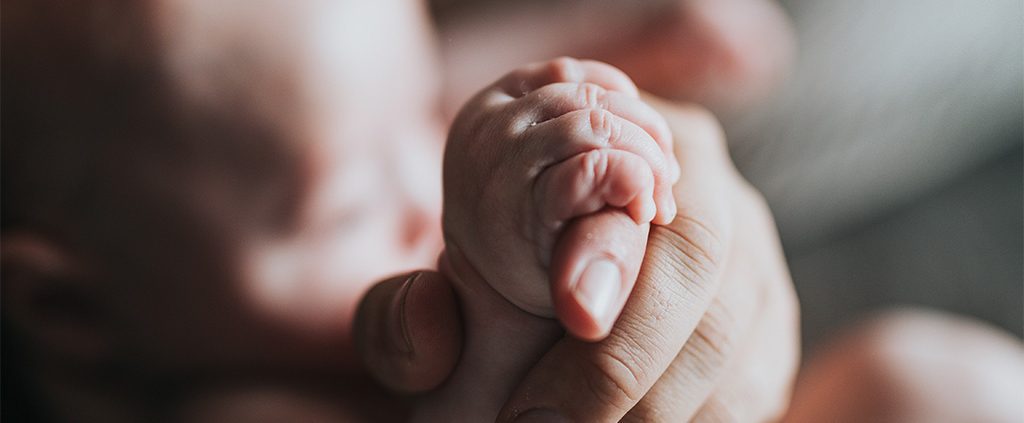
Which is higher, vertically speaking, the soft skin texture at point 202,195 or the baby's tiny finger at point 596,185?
the baby's tiny finger at point 596,185

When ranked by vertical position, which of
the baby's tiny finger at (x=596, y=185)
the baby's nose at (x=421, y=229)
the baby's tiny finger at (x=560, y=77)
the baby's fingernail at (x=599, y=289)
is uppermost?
the baby's tiny finger at (x=560, y=77)

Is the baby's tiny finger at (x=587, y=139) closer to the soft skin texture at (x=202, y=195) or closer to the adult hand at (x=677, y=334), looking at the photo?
the adult hand at (x=677, y=334)

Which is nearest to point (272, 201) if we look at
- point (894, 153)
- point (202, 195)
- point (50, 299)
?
point (202, 195)

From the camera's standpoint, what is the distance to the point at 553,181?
333 mm

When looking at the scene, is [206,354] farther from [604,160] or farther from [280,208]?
[604,160]

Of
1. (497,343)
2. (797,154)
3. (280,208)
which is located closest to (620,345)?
(497,343)

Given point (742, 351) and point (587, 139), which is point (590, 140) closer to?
point (587, 139)

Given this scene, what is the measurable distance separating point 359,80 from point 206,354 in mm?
206

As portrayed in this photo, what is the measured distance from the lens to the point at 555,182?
0.33 m

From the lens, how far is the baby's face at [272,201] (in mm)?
533

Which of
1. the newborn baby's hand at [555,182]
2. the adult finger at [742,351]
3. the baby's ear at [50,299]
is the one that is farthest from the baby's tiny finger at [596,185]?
the baby's ear at [50,299]

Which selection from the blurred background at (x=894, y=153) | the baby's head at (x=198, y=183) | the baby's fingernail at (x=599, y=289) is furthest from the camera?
the blurred background at (x=894, y=153)

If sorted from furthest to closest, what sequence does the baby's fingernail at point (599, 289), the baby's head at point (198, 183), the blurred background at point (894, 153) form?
the blurred background at point (894, 153) < the baby's head at point (198, 183) < the baby's fingernail at point (599, 289)

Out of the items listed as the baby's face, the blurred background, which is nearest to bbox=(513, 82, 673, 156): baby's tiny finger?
the baby's face
